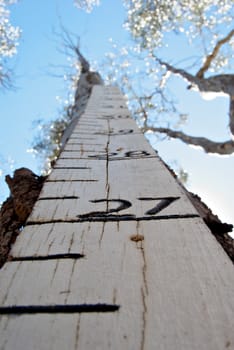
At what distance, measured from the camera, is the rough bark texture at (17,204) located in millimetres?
1458

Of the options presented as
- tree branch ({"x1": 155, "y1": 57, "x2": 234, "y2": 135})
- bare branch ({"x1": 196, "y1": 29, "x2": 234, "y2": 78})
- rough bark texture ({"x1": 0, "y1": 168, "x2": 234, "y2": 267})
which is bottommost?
rough bark texture ({"x1": 0, "y1": 168, "x2": 234, "y2": 267})

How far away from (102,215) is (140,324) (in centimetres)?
48

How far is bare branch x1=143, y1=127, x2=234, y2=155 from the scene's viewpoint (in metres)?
7.55

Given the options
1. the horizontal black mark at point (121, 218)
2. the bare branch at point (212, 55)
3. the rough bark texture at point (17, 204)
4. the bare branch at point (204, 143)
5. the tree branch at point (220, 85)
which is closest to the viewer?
the horizontal black mark at point (121, 218)

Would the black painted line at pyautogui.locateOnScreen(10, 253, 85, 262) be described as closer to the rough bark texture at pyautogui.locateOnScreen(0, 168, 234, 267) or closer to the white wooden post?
the white wooden post

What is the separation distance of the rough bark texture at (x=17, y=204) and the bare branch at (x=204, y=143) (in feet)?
20.1

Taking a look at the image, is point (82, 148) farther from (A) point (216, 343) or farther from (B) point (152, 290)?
(A) point (216, 343)

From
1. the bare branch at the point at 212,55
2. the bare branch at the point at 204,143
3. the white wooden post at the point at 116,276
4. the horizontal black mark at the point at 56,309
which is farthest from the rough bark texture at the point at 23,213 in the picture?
the bare branch at the point at 212,55

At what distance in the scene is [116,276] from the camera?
849 millimetres

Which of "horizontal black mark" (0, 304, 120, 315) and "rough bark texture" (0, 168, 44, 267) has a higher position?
"rough bark texture" (0, 168, 44, 267)

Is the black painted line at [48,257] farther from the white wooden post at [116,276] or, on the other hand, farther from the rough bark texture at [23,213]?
the rough bark texture at [23,213]

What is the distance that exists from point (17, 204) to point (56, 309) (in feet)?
3.07

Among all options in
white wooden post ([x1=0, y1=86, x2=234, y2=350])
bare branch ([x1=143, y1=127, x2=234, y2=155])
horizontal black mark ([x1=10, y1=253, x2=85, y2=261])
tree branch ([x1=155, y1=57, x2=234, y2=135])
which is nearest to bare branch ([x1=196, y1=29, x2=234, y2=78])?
tree branch ([x1=155, y1=57, x2=234, y2=135])

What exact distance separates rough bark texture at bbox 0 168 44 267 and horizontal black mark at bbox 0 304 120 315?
1.74ft
